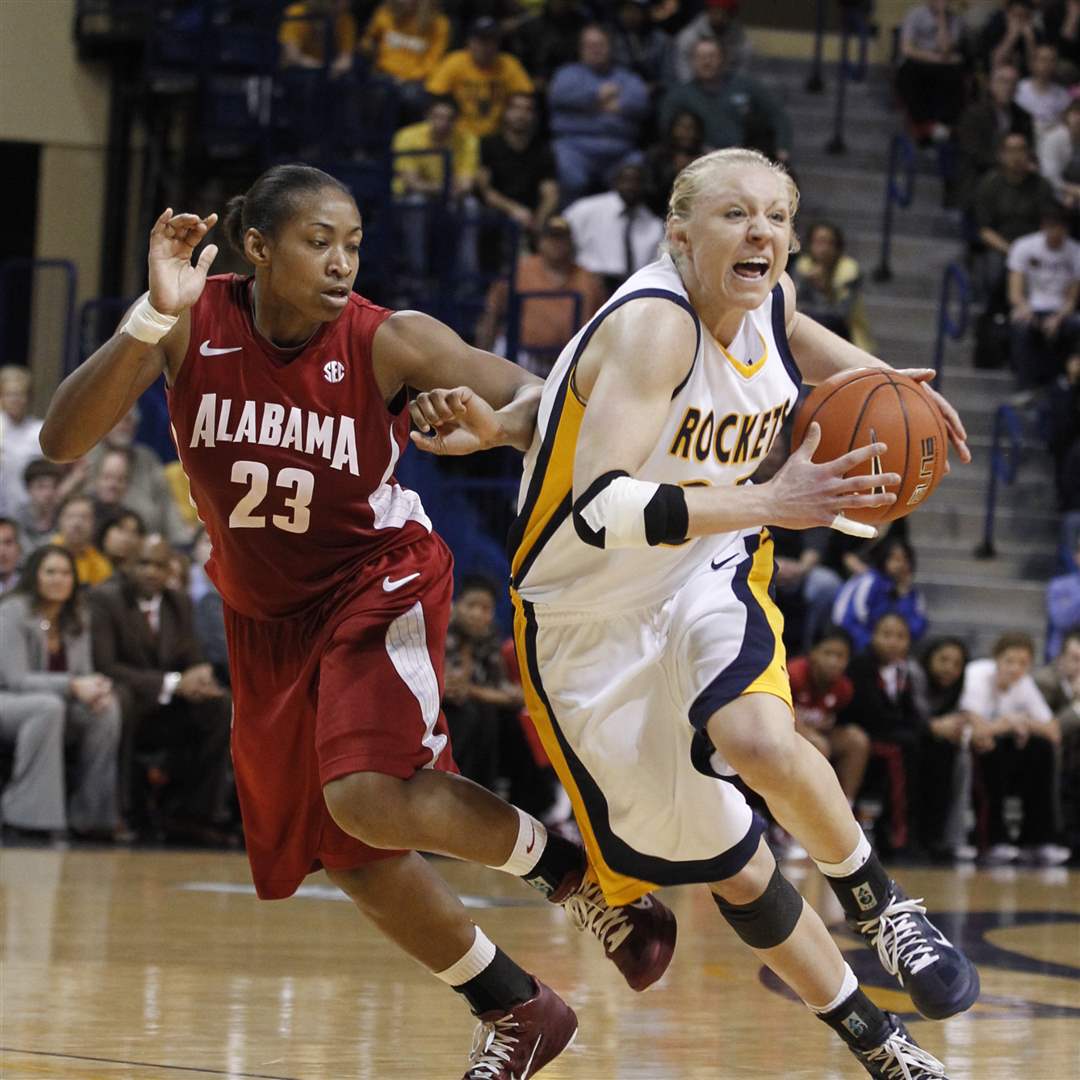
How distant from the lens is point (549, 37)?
14547 millimetres

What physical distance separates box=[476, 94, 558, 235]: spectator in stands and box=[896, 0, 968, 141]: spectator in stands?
3411 millimetres

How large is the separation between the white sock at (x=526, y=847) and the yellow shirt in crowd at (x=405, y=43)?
10.3m

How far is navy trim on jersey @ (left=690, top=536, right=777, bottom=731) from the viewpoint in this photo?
4.15 metres

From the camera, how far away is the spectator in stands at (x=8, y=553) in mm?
10391

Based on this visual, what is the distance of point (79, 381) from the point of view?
4.30 meters

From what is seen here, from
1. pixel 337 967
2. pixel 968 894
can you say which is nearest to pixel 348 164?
pixel 968 894

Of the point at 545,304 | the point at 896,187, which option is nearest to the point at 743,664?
the point at 545,304

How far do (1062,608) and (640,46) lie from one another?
5.46 m

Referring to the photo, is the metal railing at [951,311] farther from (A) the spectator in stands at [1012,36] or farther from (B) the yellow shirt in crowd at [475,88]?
(B) the yellow shirt in crowd at [475,88]

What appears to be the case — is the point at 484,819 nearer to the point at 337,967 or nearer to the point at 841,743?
the point at 337,967

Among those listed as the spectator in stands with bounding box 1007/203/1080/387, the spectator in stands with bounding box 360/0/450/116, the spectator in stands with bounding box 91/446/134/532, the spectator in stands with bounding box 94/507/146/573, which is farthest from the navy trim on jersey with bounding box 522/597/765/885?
the spectator in stands with bounding box 360/0/450/116

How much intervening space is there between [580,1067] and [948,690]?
21.8 feet

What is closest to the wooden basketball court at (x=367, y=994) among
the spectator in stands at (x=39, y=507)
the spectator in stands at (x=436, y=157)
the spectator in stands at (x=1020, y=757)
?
the spectator in stands at (x=1020, y=757)

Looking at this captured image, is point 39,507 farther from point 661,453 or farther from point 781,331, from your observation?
point 661,453
